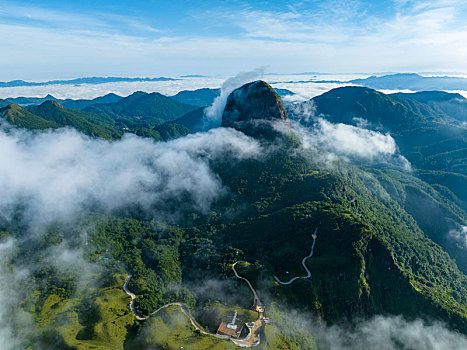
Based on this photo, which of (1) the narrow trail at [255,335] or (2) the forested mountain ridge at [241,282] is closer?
Result: (1) the narrow trail at [255,335]

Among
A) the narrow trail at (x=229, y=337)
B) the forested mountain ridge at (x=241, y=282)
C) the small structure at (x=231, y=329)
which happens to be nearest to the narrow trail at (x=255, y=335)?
the narrow trail at (x=229, y=337)

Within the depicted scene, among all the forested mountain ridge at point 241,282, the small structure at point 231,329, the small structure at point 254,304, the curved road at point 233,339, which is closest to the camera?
the curved road at point 233,339

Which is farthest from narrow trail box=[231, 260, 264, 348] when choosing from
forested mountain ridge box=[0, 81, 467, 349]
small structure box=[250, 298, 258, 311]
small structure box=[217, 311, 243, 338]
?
forested mountain ridge box=[0, 81, 467, 349]

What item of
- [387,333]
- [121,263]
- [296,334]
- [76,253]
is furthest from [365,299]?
[76,253]

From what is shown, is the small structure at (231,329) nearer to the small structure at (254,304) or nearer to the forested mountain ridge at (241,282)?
the forested mountain ridge at (241,282)

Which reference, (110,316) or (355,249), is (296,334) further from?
(110,316)

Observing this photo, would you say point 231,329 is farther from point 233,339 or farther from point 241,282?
point 241,282

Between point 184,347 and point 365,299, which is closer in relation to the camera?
point 184,347

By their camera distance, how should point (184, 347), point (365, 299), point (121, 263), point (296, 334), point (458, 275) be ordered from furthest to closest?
point (458, 275) → point (121, 263) → point (365, 299) → point (296, 334) → point (184, 347)

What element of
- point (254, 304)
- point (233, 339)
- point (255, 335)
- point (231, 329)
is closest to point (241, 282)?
point (254, 304)
